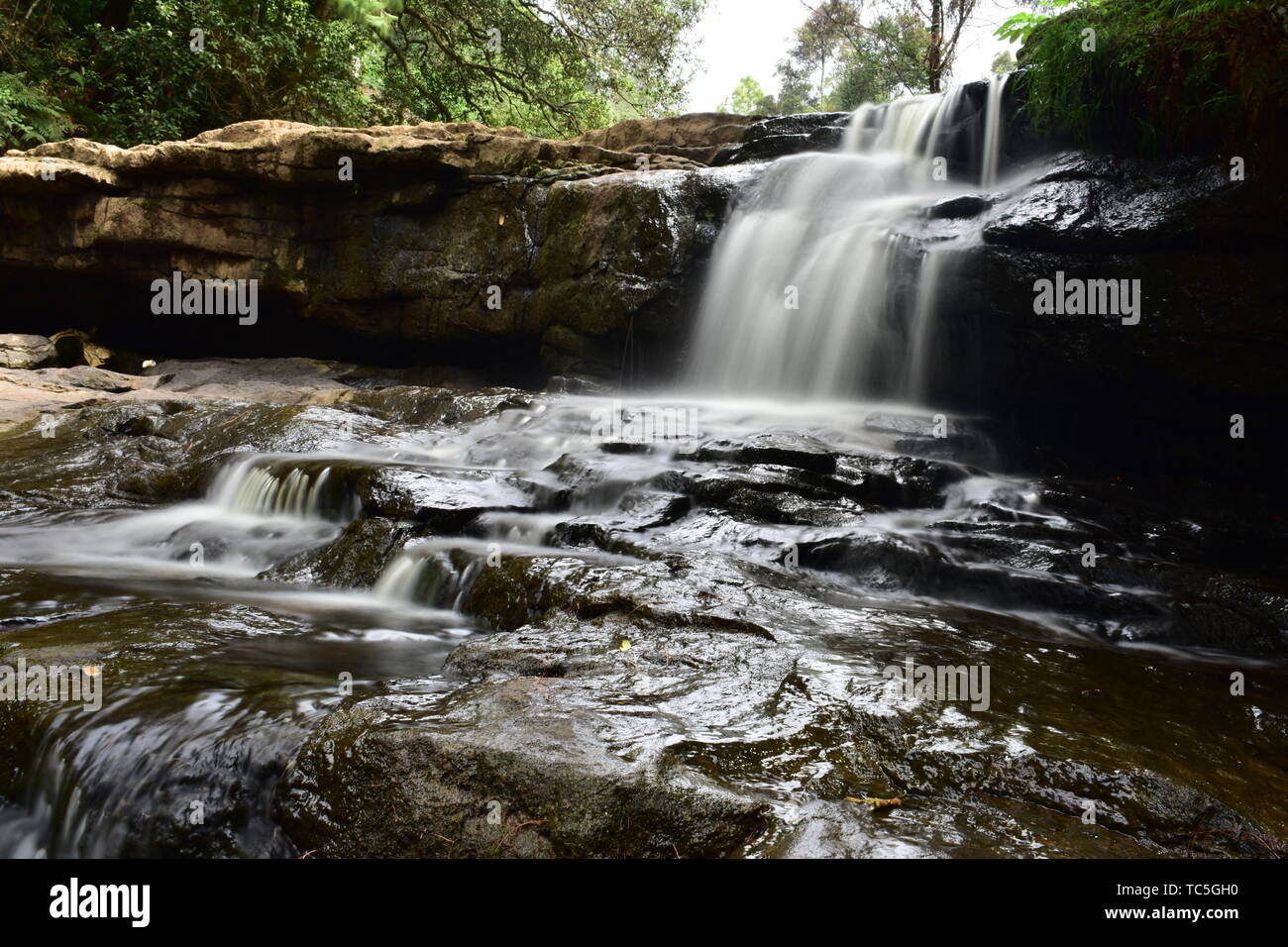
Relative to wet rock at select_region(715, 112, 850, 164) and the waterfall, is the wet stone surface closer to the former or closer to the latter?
the waterfall

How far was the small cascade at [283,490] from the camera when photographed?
6.86 m

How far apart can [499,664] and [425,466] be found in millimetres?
3692

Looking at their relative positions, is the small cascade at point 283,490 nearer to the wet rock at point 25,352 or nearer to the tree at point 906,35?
the wet rock at point 25,352

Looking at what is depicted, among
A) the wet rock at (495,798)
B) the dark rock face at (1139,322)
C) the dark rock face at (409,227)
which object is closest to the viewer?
the wet rock at (495,798)

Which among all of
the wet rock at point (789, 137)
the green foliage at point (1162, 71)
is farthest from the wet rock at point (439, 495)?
the wet rock at point (789, 137)

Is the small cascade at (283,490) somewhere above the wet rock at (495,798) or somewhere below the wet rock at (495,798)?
above

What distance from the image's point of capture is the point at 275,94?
1609cm

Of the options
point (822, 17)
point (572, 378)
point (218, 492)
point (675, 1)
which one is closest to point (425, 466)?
point (218, 492)

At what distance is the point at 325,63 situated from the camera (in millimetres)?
16188

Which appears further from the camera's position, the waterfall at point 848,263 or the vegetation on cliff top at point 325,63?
the vegetation on cliff top at point 325,63

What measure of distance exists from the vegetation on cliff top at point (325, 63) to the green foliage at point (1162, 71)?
12.1 metres

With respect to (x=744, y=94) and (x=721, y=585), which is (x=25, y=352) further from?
(x=744, y=94)

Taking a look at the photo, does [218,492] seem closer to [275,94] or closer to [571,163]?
[571,163]

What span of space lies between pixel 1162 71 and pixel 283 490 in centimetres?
828
